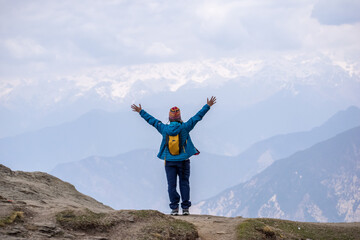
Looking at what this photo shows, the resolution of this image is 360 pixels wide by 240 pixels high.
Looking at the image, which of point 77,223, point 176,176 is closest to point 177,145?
point 176,176

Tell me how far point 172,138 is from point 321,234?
507 centimetres

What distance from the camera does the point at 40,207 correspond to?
1198cm

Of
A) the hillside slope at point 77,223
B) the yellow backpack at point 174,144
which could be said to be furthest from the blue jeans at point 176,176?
the hillside slope at point 77,223

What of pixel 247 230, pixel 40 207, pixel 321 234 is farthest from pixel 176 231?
pixel 321 234

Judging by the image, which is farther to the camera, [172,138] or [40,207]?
[172,138]

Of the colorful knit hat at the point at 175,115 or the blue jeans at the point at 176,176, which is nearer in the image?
the colorful knit hat at the point at 175,115

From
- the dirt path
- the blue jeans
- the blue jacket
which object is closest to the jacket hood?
the blue jacket

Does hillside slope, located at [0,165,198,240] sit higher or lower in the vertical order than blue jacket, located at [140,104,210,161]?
lower

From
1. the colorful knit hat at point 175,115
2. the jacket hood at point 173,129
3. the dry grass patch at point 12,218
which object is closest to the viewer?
the dry grass patch at point 12,218

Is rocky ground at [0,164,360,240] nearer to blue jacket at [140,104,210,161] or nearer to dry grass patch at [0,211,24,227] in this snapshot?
dry grass patch at [0,211,24,227]

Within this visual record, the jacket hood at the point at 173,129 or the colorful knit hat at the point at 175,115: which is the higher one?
the colorful knit hat at the point at 175,115

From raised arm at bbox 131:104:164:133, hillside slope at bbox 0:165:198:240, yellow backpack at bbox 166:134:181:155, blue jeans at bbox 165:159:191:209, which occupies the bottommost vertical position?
hillside slope at bbox 0:165:198:240

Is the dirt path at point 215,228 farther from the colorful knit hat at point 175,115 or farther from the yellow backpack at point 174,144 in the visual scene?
the colorful knit hat at point 175,115

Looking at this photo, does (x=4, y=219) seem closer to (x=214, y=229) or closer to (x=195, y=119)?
(x=214, y=229)
